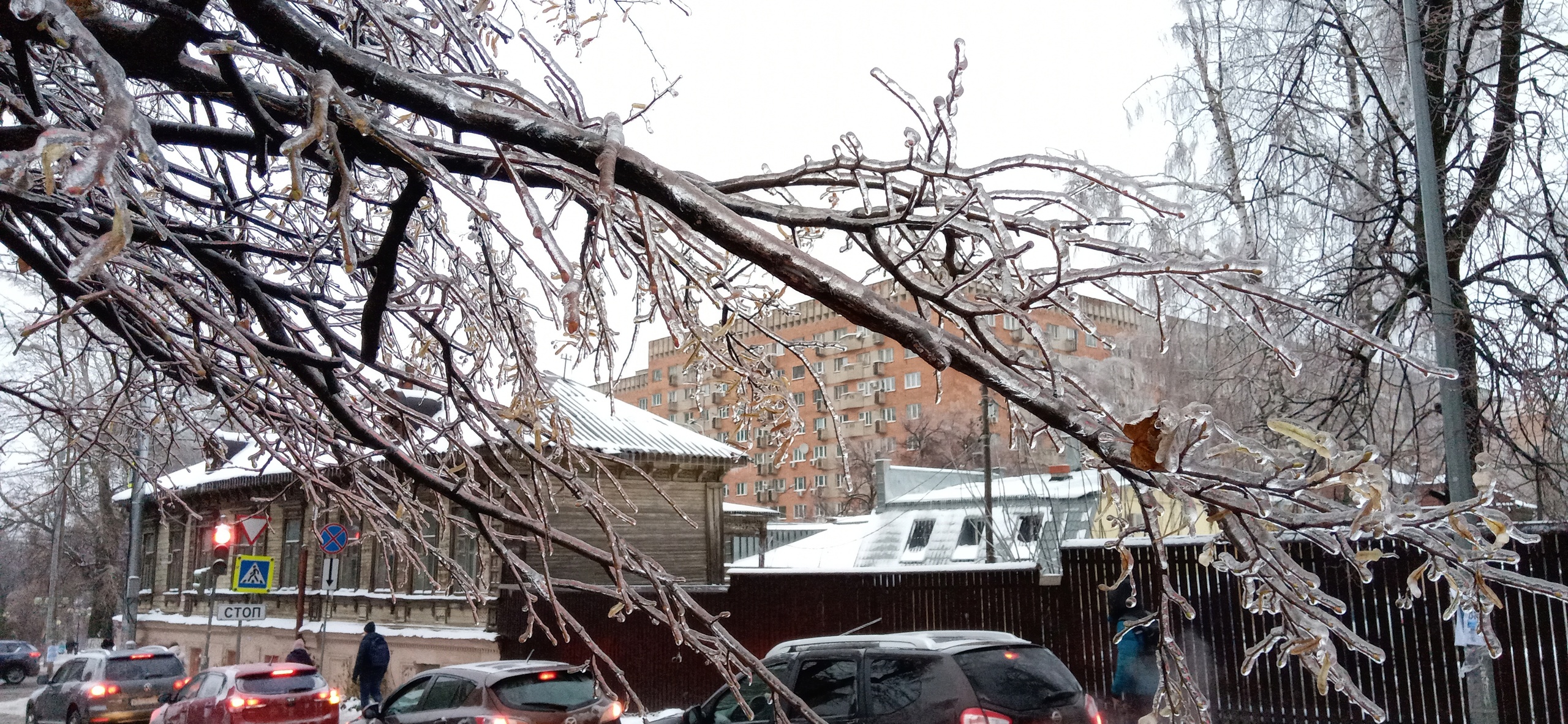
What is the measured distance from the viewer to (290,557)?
1034 inches

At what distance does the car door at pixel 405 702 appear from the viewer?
10.2 meters

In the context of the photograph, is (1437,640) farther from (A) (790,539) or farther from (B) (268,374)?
(A) (790,539)

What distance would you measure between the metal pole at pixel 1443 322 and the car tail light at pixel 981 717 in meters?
3.74

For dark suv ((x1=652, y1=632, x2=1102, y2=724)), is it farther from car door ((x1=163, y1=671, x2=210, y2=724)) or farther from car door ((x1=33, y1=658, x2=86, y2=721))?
car door ((x1=33, y1=658, x2=86, y2=721))

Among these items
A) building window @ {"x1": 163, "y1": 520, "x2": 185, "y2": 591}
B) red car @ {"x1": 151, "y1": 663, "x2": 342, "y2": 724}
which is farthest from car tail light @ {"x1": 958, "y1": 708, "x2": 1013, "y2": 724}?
building window @ {"x1": 163, "y1": 520, "x2": 185, "y2": 591}

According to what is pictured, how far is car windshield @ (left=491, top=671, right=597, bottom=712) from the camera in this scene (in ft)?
30.8

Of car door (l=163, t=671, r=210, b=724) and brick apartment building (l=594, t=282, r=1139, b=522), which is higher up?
brick apartment building (l=594, t=282, r=1139, b=522)

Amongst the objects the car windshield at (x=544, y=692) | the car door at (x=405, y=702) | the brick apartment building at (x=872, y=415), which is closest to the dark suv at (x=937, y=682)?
the car windshield at (x=544, y=692)

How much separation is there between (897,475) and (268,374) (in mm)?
30578

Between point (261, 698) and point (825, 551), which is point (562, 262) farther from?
point (825, 551)

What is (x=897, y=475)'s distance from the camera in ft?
110

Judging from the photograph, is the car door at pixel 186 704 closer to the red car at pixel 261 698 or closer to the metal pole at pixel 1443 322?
the red car at pixel 261 698

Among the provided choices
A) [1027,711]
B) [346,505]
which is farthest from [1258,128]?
[346,505]

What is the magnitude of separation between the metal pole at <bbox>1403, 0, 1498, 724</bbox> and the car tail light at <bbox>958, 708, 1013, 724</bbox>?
3.74 m
